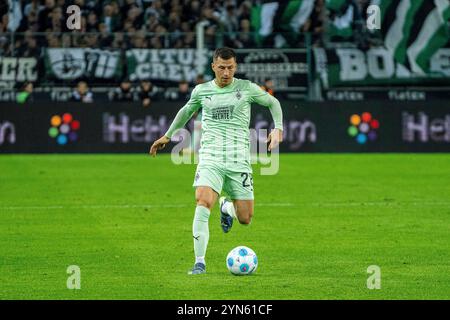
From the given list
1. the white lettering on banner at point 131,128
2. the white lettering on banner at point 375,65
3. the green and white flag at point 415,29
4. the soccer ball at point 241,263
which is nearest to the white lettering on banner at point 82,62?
the white lettering on banner at point 131,128

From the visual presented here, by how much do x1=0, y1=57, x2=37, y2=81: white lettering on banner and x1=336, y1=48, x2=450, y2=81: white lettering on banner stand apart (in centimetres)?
759

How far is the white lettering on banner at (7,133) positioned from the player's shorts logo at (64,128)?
86 cm

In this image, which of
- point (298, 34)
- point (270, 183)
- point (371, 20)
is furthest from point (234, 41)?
point (270, 183)

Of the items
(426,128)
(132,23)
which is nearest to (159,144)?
(426,128)

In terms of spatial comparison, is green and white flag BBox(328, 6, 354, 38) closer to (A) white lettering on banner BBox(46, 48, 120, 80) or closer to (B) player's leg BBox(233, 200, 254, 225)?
(A) white lettering on banner BBox(46, 48, 120, 80)

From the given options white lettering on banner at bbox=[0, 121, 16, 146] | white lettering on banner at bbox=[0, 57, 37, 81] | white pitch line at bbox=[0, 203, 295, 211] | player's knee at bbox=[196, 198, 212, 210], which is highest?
white lettering on banner at bbox=[0, 57, 37, 81]

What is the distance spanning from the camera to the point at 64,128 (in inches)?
1139

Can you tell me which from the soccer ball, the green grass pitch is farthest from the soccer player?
the green grass pitch

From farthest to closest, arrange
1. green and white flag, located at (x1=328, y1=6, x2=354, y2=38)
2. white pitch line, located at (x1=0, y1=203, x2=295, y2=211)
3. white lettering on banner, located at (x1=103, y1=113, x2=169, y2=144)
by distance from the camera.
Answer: green and white flag, located at (x1=328, y1=6, x2=354, y2=38) < white lettering on banner, located at (x1=103, y1=113, x2=169, y2=144) < white pitch line, located at (x1=0, y1=203, x2=295, y2=211)

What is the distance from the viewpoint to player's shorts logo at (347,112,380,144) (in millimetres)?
29219

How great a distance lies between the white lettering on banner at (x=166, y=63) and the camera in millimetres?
29266

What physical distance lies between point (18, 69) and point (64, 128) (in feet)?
5.86

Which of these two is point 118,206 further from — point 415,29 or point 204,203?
point 415,29

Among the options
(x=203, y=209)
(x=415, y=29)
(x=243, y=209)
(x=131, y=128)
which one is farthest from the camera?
(x=415, y=29)
